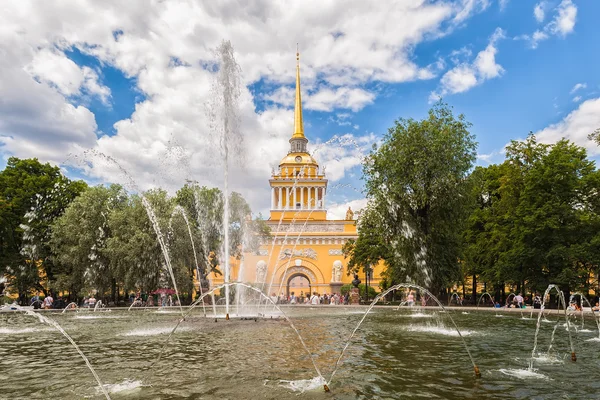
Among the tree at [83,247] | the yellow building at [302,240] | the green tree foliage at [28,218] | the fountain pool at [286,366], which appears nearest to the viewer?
the fountain pool at [286,366]

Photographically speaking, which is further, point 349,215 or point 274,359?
point 349,215

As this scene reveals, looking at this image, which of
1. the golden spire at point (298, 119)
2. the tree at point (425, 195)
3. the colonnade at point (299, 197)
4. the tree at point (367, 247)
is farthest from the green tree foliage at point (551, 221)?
the golden spire at point (298, 119)

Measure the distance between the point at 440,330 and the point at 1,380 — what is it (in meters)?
11.0

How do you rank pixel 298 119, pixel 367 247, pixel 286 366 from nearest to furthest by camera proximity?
1. pixel 286 366
2. pixel 367 247
3. pixel 298 119

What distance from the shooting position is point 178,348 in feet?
32.1

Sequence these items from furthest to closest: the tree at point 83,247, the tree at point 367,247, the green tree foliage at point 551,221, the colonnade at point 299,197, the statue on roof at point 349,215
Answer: the colonnade at point 299,197 < the statue on roof at point 349,215 < the tree at point 367,247 < the tree at point 83,247 < the green tree foliage at point 551,221

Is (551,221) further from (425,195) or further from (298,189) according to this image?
(298,189)

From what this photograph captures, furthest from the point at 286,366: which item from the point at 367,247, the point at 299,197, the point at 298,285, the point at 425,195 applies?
the point at 299,197

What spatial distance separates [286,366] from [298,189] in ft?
186

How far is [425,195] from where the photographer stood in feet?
76.7

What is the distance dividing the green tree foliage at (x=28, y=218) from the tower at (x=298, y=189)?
102 ft

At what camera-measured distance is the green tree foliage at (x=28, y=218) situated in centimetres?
3216

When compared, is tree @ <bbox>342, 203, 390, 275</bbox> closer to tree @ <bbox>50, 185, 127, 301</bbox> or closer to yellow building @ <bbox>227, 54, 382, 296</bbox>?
yellow building @ <bbox>227, 54, 382, 296</bbox>

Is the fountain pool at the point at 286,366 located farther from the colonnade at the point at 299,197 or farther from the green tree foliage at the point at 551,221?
the colonnade at the point at 299,197
